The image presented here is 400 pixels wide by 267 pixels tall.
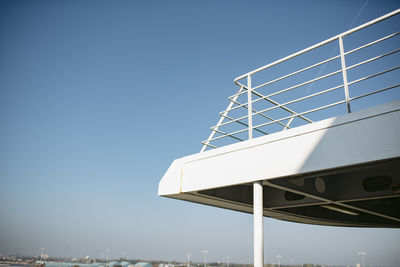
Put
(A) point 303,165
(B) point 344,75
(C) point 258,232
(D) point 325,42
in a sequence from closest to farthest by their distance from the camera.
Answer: (A) point 303,165 → (B) point 344,75 → (C) point 258,232 → (D) point 325,42

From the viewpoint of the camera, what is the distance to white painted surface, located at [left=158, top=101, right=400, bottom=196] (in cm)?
350

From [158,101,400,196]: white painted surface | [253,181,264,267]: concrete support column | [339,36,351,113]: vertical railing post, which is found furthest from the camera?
[253,181,264,267]: concrete support column

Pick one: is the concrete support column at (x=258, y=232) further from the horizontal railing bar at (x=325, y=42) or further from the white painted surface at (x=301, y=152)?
the horizontal railing bar at (x=325, y=42)

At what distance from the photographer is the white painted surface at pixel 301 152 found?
11.5 feet

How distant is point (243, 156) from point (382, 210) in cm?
511

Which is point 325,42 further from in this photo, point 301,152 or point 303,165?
point 303,165

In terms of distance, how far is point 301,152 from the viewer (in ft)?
13.6

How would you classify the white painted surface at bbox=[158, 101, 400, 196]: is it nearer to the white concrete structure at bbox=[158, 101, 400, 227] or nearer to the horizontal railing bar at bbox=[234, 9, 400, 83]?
the white concrete structure at bbox=[158, 101, 400, 227]

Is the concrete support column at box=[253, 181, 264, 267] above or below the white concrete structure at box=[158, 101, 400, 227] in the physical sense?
below

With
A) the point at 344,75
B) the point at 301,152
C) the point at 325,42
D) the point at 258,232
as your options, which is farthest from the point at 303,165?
the point at 325,42

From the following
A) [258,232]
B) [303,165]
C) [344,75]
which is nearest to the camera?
[303,165]

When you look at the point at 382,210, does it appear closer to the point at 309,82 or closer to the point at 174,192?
the point at 309,82

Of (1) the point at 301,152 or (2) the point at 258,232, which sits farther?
(2) the point at 258,232

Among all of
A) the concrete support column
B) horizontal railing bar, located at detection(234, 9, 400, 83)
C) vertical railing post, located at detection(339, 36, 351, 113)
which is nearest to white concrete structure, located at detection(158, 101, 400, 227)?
the concrete support column
